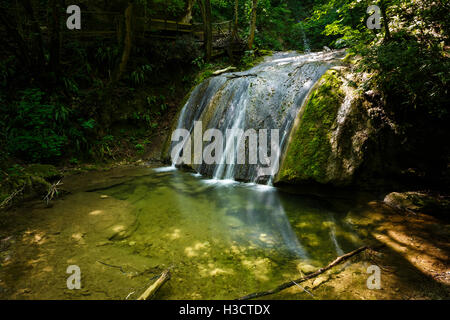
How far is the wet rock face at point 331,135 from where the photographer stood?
4668mm

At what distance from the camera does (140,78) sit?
10.1 meters

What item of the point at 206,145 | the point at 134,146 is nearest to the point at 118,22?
the point at 134,146

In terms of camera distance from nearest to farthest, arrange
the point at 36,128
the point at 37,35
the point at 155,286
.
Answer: the point at 155,286 → the point at 36,128 → the point at 37,35

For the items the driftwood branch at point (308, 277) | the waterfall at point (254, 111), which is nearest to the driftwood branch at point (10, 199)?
the waterfall at point (254, 111)

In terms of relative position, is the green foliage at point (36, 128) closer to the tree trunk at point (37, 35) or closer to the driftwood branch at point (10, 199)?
the tree trunk at point (37, 35)

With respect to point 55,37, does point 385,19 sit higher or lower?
lower

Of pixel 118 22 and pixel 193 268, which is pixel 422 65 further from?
pixel 118 22

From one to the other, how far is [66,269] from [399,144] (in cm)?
564

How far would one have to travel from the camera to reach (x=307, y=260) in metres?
2.85

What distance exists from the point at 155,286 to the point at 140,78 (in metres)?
9.48

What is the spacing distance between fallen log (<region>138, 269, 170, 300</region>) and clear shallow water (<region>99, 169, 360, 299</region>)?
96 millimetres

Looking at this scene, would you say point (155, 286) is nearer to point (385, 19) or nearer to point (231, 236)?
point (231, 236)

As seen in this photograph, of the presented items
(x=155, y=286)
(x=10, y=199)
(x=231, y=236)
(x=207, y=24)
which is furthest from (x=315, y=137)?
(x=207, y=24)

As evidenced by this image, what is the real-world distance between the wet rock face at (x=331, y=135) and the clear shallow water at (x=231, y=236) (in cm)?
59
